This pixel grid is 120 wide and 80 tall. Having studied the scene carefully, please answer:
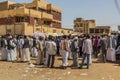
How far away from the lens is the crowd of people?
16.2m

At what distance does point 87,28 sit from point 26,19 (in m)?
42.7

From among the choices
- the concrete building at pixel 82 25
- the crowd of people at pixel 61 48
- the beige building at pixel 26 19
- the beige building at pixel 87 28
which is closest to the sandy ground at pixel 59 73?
the crowd of people at pixel 61 48

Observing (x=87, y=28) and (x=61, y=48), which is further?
(x=87, y=28)

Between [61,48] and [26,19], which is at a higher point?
[26,19]

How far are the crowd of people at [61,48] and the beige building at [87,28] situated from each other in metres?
68.2

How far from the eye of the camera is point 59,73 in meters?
15.1

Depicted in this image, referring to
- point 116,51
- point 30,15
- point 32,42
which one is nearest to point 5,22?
point 30,15

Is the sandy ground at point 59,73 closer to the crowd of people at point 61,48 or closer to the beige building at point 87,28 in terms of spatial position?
the crowd of people at point 61,48

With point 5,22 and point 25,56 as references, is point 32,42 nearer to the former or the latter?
point 25,56

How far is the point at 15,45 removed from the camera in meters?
20.6

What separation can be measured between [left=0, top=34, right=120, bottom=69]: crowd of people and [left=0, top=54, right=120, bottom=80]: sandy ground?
645 millimetres

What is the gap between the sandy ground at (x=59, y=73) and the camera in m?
14.1

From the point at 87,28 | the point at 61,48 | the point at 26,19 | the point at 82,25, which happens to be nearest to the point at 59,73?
the point at 61,48

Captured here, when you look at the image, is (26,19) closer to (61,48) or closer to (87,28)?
(61,48)
